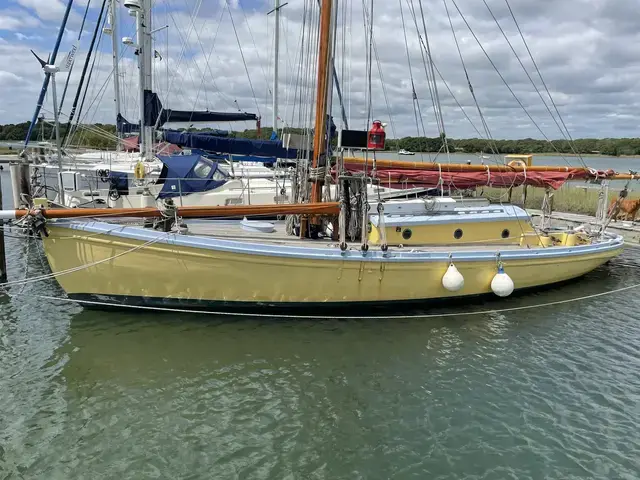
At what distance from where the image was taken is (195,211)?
30.1 ft

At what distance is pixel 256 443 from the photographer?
19.9 feet

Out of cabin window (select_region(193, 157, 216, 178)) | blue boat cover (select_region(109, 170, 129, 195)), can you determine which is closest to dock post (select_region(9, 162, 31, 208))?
blue boat cover (select_region(109, 170, 129, 195))

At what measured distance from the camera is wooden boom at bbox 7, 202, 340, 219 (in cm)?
859

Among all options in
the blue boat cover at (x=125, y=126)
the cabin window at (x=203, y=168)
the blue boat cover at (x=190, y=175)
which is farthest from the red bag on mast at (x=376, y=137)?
the blue boat cover at (x=125, y=126)

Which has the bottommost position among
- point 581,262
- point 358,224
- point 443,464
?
point 443,464

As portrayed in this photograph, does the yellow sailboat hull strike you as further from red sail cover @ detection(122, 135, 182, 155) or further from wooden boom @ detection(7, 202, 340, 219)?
red sail cover @ detection(122, 135, 182, 155)

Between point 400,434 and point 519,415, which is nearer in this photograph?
point 400,434

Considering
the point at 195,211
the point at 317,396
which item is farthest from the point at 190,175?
the point at 317,396

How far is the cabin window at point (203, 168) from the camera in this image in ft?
49.9

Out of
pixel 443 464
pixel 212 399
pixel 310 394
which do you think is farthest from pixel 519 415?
pixel 212 399

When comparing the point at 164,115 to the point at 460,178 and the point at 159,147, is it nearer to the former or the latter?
the point at 159,147

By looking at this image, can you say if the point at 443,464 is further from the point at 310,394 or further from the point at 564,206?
the point at 564,206

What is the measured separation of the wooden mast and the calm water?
2.89 meters

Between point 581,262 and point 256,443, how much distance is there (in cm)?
967
